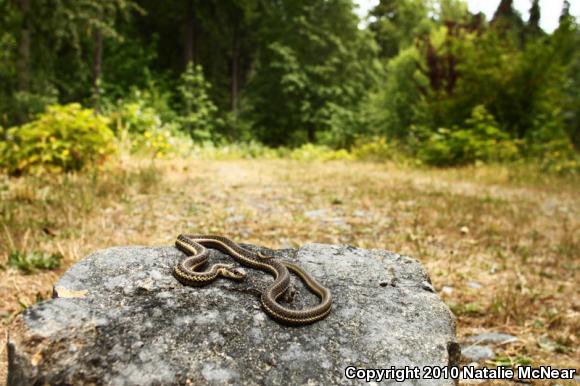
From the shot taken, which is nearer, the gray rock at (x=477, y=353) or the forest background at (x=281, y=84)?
the gray rock at (x=477, y=353)

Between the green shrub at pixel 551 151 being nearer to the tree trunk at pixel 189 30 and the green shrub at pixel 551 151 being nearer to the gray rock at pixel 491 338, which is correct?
the gray rock at pixel 491 338

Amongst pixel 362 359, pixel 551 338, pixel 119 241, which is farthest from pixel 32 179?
pixel 551 338

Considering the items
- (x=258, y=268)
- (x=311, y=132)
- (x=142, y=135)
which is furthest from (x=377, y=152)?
(x=258, y=268)

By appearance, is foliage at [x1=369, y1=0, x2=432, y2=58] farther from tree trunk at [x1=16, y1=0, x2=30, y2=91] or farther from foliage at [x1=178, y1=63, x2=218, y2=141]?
tree trunk at [x1=16, y1=0, x2=30, y2=91]

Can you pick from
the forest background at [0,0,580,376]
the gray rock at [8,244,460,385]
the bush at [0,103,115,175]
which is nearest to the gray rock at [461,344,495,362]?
the forest background at [0,0,580,376]

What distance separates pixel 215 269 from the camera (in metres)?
2.61

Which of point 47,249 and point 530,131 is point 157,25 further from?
point 47,249

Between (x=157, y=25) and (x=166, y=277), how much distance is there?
24.3 metres

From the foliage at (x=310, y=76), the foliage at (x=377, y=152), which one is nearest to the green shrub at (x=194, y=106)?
the foliage at (x=310, y=76)

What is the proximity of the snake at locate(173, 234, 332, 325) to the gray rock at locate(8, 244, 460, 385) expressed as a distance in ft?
0.17

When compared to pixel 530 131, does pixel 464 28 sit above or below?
above

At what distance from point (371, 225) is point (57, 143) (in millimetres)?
6108

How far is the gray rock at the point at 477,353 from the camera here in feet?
11.1

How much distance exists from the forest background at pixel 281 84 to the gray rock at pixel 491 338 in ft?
25.6
